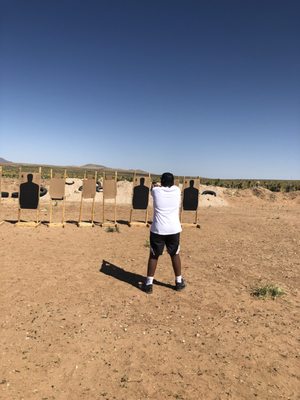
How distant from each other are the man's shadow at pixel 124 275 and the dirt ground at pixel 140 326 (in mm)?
21

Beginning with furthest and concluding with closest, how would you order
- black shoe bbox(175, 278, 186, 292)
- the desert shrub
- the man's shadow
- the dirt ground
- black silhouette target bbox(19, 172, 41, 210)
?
black silhouette target bbox(19, 172, 41, 210) → the man's shadow → black shoe bbox(175, 278, 186, 292) → the desert shrub → the dirt ground

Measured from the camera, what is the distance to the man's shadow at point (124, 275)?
6.82 m

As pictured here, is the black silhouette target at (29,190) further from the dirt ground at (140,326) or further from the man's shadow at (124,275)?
the man's shadow at (124,275)

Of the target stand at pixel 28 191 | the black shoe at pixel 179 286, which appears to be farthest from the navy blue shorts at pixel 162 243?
the target stand at pixel 28 191

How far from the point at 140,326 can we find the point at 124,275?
2299mm

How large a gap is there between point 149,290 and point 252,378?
2600 mm

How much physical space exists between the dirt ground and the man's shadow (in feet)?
0.07

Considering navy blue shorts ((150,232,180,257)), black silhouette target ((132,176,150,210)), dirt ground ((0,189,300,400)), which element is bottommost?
dirt ground ((0,189,300,400))

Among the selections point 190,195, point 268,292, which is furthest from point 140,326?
point 190,195

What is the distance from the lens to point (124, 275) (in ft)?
24.0

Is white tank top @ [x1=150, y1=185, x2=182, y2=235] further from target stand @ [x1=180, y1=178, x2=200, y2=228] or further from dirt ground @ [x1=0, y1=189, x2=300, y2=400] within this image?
target stand @ [x1=180, y1=178, x2=200, y2=228]

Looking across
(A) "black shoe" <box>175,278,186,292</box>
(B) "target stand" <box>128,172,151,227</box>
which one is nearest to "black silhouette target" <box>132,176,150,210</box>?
(B) "target stand" <box>128,172,151,227</box>

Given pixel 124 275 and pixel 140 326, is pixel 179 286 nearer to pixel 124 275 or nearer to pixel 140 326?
pixel 124 275

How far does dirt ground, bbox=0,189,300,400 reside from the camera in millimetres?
3764
